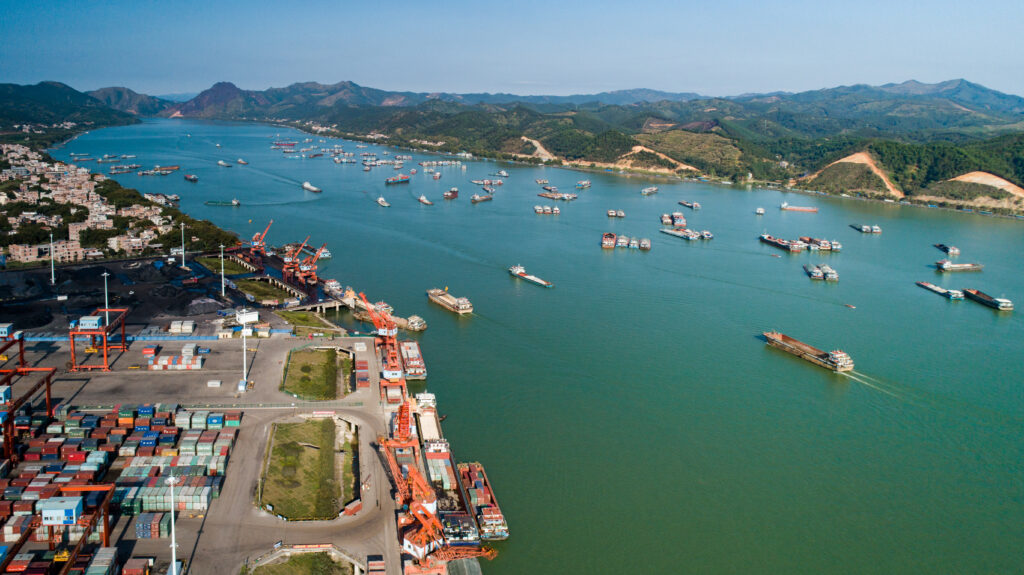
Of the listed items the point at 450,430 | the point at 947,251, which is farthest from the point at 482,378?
the point at 947,251

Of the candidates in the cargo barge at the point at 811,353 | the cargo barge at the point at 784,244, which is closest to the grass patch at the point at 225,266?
the cargo barge at the point at 811,353

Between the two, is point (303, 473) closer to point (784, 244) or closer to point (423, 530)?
point (423, 530)

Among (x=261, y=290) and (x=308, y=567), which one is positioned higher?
(x=261, y=290)

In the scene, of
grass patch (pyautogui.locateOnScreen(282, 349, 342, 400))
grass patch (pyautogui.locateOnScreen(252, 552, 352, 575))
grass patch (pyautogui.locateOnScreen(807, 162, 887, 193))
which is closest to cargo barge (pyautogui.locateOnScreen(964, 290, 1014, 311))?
grass patch (pyautogui.locateOnScreen(282, 349, 342, 400))

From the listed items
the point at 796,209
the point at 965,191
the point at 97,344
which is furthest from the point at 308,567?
the point at 965,191

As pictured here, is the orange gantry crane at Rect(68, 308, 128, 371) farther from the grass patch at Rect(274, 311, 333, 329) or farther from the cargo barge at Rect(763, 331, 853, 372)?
the cargo barge at Rect(763, 331, 853, 372)

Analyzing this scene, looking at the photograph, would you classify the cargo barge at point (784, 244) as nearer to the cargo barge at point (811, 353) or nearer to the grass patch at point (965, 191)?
the cargo barge at point (811, 353)
